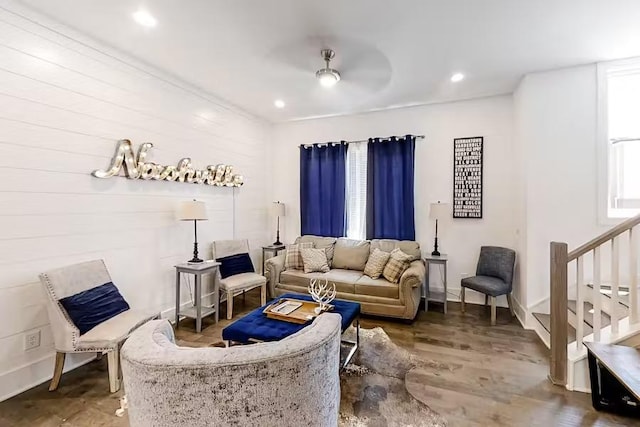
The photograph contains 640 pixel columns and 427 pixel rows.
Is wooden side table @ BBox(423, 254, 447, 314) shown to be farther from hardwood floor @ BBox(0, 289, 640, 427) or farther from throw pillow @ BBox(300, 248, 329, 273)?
throw pillow @ BBox(300, 248, 329, 273)

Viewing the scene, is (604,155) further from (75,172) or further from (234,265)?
(75,172)

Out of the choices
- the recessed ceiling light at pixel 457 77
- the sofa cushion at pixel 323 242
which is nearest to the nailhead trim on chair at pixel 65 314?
the sofa cushion at pixel 323 242

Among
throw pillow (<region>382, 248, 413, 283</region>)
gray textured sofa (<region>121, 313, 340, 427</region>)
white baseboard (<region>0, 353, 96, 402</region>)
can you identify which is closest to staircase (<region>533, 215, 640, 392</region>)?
throw pillow (<region>382, 248, 413, 283</region>)

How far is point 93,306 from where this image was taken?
2.56 meters

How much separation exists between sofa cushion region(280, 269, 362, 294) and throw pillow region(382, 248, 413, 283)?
41 centimetres

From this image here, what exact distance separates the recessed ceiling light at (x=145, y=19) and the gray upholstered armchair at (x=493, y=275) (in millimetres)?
4307

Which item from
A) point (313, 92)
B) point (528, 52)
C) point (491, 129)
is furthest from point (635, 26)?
point (313, 92)

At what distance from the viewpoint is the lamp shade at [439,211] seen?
4.29 metres

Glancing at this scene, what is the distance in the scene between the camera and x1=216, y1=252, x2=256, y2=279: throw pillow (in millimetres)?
4207

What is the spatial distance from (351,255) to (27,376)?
142 inches

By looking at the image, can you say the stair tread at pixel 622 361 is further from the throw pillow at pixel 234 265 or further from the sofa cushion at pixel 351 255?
the throw pillow at pixel 234 265

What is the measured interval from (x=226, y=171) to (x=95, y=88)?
1.85m

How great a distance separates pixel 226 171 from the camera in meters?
4.54

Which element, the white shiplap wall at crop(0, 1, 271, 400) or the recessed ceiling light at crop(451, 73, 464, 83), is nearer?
the white shiplap wall at crop(0, 1, 271, 400)
